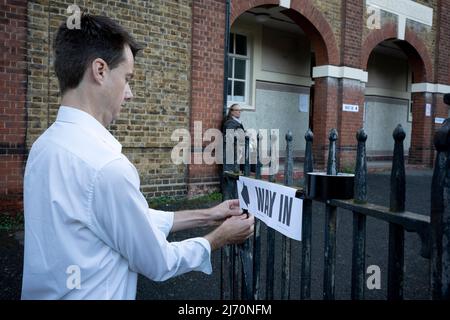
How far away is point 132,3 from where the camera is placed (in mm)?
6664

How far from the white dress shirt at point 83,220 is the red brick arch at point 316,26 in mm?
7947

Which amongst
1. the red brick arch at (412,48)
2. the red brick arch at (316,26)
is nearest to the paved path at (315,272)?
the red brick arch at (316,26)

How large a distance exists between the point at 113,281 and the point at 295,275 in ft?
9.51

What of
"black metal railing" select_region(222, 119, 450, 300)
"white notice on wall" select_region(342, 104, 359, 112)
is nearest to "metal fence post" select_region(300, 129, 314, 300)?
"black metal railing" select_region(222, 119, 450, 300)

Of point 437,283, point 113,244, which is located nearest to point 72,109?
point 113,244

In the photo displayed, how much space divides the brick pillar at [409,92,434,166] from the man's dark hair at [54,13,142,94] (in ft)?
44.7

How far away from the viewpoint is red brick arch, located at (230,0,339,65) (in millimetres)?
9422

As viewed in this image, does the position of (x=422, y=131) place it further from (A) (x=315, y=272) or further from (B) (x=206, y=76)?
(A) (x=315, y=272)

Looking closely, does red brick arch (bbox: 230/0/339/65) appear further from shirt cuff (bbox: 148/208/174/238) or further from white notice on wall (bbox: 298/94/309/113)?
shirt cuff (bbox: 148/208/174/238)

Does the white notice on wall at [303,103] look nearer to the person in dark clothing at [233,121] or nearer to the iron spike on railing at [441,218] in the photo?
the person in dark clothing at [233,121]

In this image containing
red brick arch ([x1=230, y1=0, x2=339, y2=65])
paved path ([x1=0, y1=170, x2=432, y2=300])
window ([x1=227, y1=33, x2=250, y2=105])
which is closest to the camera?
paved path ([x1=0, y1=170, x2=432, y2=300])

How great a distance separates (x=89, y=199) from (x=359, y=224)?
3.25ft

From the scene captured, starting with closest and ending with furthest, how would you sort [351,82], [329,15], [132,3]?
[132,3] → [329,15] → [351,82]
